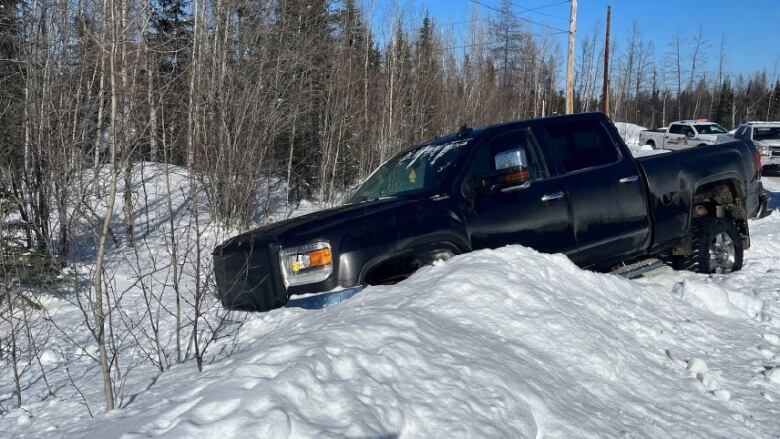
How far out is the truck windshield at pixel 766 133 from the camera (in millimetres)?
22742

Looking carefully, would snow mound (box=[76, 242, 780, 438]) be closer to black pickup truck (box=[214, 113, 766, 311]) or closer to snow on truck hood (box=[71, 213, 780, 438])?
snow on truck hood (box=[71, 213, 780, 438])

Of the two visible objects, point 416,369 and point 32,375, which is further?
point 32,375

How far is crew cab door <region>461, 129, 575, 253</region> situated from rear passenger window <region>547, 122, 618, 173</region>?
0.29 meters

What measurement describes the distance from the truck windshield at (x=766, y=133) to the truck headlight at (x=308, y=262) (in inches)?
913

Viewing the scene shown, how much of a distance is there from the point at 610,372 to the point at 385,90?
18.6 m

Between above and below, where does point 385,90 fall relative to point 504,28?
below

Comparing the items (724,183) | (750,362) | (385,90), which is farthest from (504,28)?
(750,362)

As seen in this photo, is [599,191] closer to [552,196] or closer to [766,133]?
[552,196]

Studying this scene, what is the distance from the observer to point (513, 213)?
5.12m

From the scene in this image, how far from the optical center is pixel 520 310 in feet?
13.5

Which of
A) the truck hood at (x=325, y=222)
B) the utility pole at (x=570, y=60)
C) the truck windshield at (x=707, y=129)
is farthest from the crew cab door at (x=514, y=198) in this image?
the truck windshield at (x=707, y=129)

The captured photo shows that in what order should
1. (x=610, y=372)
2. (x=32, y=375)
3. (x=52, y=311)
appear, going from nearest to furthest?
(x=610, y=372) < (x=32, y=375) < (x=52, y=311)

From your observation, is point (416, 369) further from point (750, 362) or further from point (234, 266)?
point (750, 362)

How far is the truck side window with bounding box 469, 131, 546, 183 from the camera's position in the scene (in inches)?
200
